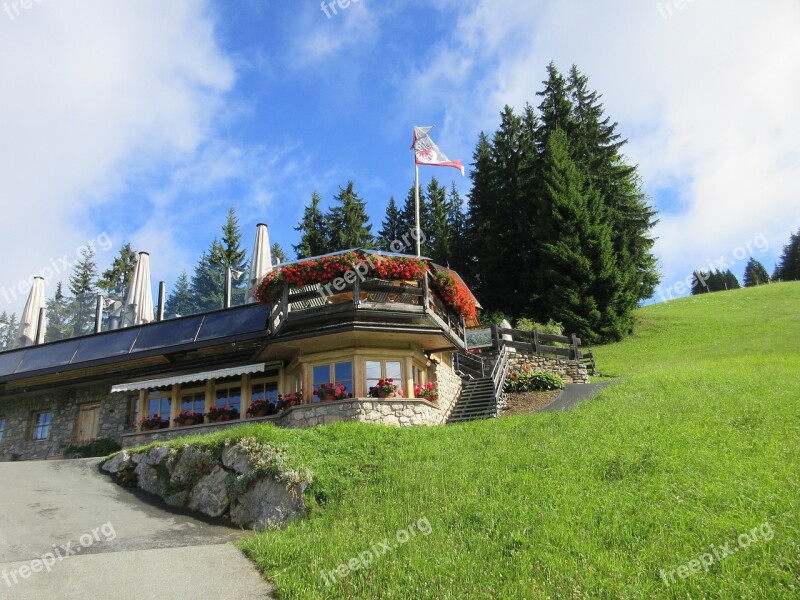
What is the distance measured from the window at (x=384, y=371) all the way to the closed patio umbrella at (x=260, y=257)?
7464 mm

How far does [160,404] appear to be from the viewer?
20906mm

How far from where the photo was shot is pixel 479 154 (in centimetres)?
4669

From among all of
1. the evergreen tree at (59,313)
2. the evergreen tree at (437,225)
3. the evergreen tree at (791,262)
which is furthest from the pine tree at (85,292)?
the evergreen tree at (791,262)

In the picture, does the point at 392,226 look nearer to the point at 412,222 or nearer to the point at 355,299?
the point at 412,222

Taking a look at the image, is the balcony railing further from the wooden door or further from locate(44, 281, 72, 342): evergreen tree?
locate(44, 281, 72, 342): evergreen tree

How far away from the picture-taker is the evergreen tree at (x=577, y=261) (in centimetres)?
3453

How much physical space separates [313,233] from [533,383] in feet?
95.3

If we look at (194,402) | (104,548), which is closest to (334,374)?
(194,402)

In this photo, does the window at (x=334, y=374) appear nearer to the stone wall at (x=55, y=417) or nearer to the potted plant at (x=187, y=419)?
the potted plant at (x=187, y=419)

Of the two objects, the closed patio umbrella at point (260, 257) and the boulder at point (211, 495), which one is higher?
the closed patio umbrella at point (260, 257)

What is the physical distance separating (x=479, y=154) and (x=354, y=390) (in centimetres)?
3378

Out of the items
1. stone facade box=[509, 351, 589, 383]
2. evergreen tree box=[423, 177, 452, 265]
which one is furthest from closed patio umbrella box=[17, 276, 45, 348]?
evergreen tree box=[423, 177, 452, 265]

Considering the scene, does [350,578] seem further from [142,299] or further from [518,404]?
[142,299]

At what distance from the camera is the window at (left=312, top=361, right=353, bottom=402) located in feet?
57.3
